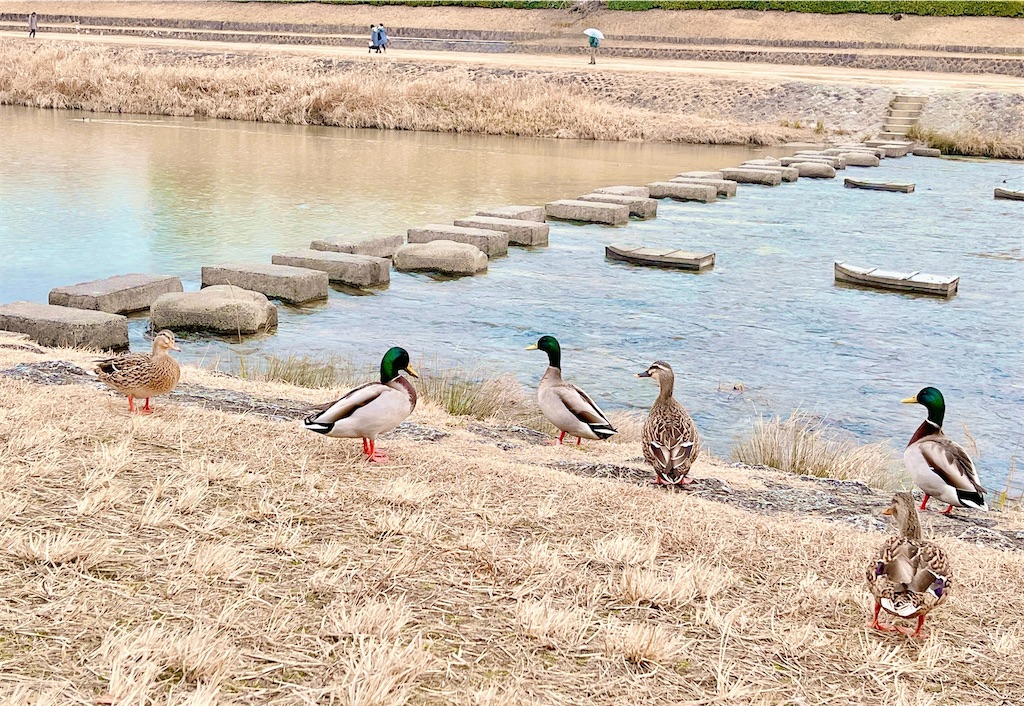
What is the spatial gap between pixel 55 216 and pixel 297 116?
50.0ft

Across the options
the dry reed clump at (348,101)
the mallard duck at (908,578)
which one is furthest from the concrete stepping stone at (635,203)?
the mallard duck at (908,578)

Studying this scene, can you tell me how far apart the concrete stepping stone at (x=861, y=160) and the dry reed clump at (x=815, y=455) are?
57.7 ft

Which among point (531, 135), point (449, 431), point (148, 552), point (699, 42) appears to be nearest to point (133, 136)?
point (531, 135)

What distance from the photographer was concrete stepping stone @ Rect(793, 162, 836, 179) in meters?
21.8

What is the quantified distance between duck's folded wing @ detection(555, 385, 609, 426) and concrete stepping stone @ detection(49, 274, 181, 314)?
4.69 metres

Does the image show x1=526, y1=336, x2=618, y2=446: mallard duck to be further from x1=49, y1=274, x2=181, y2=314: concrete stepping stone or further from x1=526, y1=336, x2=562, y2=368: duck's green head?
x1=49, y1=274, x2=181, y2=314: concrete stepping stone

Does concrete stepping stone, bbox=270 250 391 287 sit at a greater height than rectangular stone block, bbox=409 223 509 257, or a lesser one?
lesser

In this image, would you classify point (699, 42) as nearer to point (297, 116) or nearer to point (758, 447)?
point (297, 116)

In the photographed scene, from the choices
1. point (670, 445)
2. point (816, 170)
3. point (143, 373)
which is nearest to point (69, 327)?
point (143, 373)

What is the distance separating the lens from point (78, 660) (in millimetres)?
3307

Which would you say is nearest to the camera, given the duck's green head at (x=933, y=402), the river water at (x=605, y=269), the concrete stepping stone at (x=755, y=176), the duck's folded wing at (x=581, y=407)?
the duck's green head at (x=933, y=402)

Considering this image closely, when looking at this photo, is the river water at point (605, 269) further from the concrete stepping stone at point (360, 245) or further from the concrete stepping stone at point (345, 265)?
the concrete stepping stone at point (360, 245)

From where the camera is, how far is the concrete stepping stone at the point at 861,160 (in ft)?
77.5

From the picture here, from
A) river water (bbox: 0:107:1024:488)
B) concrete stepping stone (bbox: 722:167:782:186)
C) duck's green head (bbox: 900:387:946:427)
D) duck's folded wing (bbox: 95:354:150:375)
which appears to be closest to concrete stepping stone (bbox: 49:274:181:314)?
river water (bbox: 0:107:1024:488)
